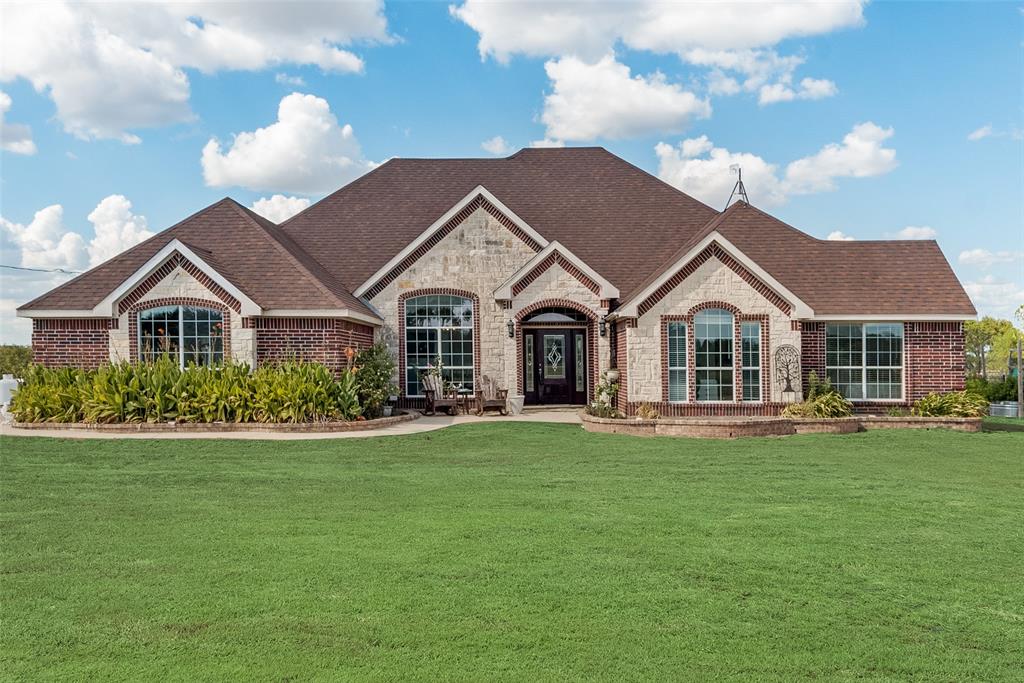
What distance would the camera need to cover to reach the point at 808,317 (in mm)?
19406

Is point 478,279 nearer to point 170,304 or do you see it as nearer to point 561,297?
point 561,297

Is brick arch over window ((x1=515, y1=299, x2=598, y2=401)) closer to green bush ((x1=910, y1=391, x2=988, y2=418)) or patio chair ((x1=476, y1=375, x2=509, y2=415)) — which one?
patio chair ((x1=476, y1=375, x2=509, y2=415))

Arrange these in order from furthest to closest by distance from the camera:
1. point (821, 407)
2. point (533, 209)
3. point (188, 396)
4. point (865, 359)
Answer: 1. point (533, 209)
2. point (865, 359)
3. point (821, 407)
4. point (188, 396)

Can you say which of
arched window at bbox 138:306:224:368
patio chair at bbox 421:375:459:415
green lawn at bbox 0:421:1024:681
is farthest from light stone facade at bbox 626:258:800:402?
arched window at bbox 138:306:224:368

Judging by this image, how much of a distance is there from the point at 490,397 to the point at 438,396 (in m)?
Result: 1.60

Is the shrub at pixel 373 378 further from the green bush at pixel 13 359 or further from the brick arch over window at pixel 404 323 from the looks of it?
the green bush at pixel 13 359

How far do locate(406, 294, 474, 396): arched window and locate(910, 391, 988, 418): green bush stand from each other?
12194 millimetres

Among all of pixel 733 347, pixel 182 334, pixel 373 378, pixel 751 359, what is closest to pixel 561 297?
pixel 733 347

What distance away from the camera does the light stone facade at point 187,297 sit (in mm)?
19516

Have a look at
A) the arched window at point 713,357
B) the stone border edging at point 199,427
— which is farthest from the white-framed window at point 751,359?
the stone border edging at point 199,427

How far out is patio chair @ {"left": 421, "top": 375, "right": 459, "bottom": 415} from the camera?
21.9m

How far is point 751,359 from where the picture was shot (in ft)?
64.5

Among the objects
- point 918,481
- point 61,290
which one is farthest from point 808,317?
point 61,290

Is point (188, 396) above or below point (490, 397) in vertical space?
above
